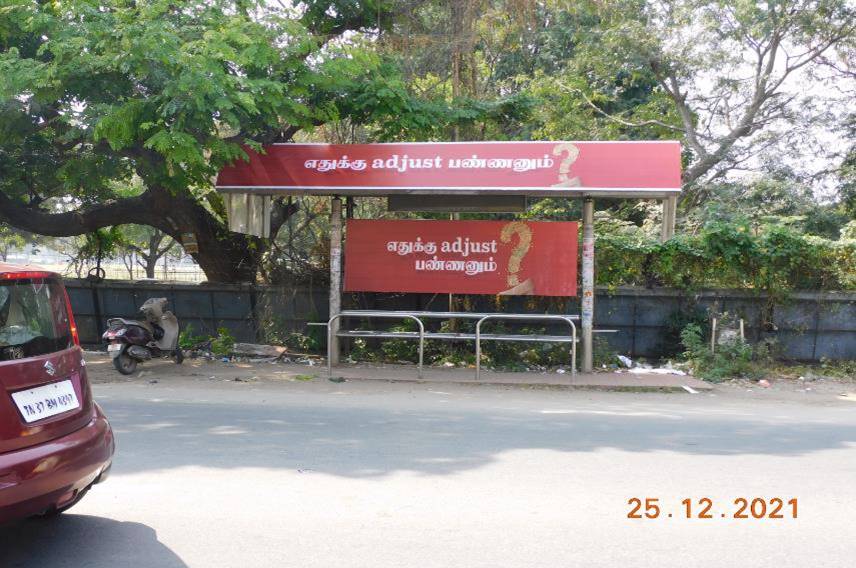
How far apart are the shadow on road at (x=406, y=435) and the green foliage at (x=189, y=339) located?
4.04 m

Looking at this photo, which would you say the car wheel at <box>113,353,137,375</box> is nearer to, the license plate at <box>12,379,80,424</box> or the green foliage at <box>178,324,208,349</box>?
the green foliage at <box>178,324,208,349</box>

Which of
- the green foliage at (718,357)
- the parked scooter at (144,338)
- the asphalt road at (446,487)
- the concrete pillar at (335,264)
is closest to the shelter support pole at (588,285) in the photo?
the green foliage at (718,357)

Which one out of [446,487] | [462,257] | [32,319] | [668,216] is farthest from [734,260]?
[32,319]

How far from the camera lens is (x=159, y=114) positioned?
9.44 m

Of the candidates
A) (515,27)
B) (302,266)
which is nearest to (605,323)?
(302,266)

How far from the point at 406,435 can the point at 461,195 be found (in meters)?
5.12

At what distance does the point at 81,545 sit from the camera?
4.15 m

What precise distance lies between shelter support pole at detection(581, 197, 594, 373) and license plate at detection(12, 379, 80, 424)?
26.5ft

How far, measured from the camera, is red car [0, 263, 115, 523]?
3.52m

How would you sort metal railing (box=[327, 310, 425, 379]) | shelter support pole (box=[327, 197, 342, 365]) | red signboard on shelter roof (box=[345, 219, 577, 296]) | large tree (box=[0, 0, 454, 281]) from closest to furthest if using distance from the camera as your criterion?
large tree (box=[0, 0, 454, 281]) → metal railing (box=[327, 310, 425, 379]) → red signboard on shelter roof (box=[345, 219, 577, 296]) → shelter support pole (box=[327, 197, 342, 365])

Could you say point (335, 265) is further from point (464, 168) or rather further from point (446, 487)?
point (446, 487)

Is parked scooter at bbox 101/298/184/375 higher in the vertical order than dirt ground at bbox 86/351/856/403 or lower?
higher

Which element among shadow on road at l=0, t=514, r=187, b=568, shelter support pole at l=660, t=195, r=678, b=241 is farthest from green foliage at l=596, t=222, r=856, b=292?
shadow on road at l=0, t=514, r=187, b=568

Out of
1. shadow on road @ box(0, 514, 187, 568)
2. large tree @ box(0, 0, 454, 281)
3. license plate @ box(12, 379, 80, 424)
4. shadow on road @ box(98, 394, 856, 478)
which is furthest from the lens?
large tree @ box(0, 0, 454, 281)
